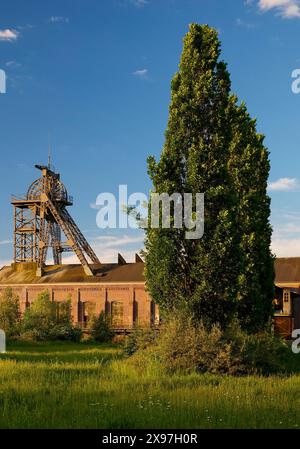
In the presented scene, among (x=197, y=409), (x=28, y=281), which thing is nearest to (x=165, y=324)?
(x=197, y=409)

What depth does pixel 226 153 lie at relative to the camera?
1950 centimetres

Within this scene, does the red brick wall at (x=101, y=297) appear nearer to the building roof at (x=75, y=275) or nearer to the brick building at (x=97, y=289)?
the brick building at (x=97, y=289)

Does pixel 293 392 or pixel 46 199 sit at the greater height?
pixel 46 199

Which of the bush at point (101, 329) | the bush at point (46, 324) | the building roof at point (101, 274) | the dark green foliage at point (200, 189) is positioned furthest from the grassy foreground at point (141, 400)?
the building roof at point (101, 274)

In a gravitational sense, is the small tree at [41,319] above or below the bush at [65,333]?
above

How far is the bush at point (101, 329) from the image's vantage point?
42.5 metres

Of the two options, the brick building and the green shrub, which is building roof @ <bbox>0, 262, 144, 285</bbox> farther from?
the green shrub

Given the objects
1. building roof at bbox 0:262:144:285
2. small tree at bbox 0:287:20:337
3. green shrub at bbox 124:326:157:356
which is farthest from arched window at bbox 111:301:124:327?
green shrub at bbox 124:326:157:356

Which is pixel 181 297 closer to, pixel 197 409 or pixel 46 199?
pixel 197 409

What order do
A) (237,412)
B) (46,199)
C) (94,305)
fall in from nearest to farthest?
(237,412) < (94,305) < (46,199)

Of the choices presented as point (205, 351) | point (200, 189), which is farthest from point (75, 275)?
point (205, 351)

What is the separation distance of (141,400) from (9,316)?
3209cm

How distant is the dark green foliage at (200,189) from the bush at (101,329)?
81.3 feet

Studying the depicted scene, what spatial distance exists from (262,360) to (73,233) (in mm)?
50018
